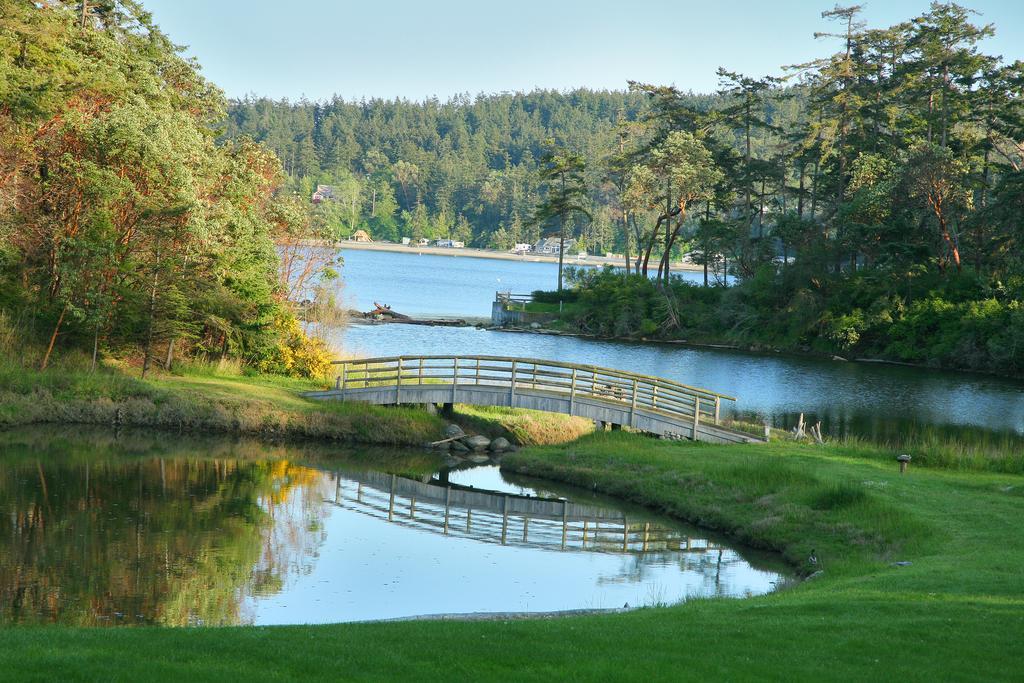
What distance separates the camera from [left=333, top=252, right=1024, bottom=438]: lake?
39.5 m

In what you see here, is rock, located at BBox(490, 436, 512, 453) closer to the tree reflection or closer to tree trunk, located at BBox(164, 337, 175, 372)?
the tree reflection

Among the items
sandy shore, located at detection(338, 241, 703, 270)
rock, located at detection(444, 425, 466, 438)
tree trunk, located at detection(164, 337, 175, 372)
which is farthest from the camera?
sandy shore, located at detection(338, 241, 703, 270)

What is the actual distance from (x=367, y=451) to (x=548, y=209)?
176ft

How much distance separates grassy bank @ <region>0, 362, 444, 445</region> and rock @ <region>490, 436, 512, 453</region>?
1.73m

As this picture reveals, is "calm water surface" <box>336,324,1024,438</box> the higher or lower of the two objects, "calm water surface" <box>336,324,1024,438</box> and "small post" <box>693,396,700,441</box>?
the lower

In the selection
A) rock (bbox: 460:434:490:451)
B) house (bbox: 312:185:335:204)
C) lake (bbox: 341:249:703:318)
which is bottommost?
rock (bbox: 460:434:490:451)

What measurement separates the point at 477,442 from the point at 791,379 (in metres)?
24.1

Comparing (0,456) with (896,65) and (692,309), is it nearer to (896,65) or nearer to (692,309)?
(692,309)

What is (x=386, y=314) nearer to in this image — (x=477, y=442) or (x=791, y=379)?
(x=791, y=379)

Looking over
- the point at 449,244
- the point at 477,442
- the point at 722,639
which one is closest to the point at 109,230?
the point at 477,442

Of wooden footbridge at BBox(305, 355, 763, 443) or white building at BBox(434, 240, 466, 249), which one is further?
white building at BBox(434, 240, 466, 249)

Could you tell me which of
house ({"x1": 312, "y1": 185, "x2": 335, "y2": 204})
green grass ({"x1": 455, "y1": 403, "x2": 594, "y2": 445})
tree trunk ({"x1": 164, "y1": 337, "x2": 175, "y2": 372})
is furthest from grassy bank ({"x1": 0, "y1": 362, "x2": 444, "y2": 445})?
house ({"x1": 312, "y1": 185, "x2": 335, "y2": 204})

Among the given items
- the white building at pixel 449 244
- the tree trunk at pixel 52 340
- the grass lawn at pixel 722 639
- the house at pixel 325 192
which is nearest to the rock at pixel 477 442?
the tree trunk at pixel 52 340

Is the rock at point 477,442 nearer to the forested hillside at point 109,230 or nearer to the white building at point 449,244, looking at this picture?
the forested hillside at point 109,230
